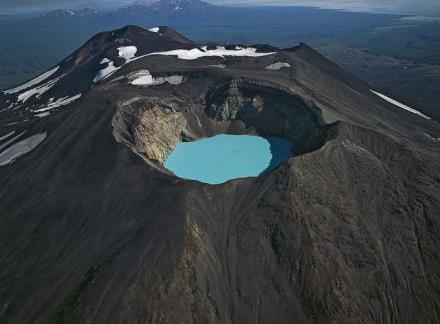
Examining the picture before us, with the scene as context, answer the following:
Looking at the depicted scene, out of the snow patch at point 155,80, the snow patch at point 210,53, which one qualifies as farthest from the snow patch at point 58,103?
the snow patch at point 155,80

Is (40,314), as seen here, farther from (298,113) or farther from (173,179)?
(298,113)

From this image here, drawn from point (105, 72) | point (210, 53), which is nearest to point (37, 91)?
point (105, 72)

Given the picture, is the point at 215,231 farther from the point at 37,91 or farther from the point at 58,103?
the point at 37,91

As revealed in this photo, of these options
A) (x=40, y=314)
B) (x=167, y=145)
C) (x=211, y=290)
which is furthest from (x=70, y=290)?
(x=167, y=145)

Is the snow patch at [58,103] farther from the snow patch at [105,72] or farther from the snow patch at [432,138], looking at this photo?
the snow patch at [432,138]

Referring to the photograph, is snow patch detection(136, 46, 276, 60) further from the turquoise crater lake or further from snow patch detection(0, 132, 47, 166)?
snow patch detection(0, 132, 47, 166)

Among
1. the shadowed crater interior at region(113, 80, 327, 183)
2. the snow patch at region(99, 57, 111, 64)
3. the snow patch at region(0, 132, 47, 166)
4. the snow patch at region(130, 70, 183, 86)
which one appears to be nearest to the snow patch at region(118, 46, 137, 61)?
the snow patch at region(99, 57, 111, 64)
